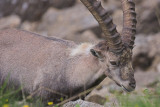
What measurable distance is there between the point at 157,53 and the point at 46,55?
8.91 m

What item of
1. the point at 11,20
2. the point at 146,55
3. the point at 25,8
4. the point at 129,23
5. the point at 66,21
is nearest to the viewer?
the point at 129,23

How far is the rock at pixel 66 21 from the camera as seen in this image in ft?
57.5

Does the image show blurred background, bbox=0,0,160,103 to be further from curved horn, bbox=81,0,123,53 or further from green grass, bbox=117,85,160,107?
green grass, bbox=117,85,160,107

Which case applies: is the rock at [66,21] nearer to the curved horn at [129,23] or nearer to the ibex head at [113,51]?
the curved horn at [129,23]

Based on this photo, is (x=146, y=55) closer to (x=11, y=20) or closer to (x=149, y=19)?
(x=149, y=19)

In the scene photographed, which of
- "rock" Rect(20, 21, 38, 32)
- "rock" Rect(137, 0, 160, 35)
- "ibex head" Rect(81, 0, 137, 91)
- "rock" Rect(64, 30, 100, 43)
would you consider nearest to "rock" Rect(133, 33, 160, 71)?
"rock" Rect(137, 0, 160, 35)

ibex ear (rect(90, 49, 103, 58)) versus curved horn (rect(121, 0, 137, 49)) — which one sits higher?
curved horn (rect(121, 0, 137, 49))

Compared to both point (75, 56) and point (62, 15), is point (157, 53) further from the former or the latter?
point (75, 56)

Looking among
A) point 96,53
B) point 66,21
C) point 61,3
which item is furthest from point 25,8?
point 96,53

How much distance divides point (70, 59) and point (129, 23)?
1.59m

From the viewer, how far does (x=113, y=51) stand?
25.8ft

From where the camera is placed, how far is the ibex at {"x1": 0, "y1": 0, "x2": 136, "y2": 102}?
774 cm

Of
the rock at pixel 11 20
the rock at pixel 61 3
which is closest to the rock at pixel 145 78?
the rock at pixel 61 3

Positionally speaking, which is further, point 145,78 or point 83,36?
point 83,36
